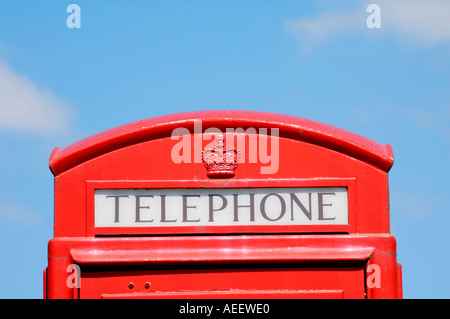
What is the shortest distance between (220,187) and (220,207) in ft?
0.37

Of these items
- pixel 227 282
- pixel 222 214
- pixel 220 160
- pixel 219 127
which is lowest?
pixel 227 282

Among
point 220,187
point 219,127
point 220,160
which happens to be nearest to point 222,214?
point 220,187

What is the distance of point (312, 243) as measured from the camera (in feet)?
14.4

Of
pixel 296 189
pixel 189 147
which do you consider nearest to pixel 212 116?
pixel 189 147

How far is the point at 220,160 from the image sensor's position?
4426 mm

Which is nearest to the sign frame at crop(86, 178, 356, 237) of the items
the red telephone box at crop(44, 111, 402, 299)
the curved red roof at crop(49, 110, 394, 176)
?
the red telephone box at crop(44, 111, 402, 299)

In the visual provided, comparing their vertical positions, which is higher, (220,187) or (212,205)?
(220,187)

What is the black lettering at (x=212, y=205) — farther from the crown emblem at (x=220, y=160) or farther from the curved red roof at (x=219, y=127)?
the curved red roof at (x=219, y=127)

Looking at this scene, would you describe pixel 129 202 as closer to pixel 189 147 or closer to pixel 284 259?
pixel 189 147

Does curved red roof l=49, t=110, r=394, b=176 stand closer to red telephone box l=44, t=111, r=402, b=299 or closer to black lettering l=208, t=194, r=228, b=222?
red telephone box l=44, t=111, r=402, b=299

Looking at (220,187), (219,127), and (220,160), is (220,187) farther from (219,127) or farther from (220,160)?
(219,127)

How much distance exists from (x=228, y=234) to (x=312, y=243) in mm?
476
